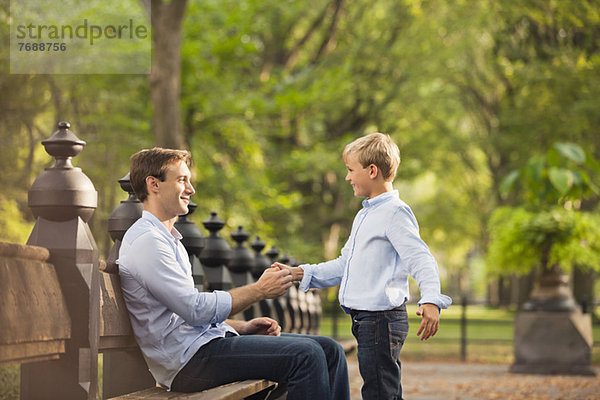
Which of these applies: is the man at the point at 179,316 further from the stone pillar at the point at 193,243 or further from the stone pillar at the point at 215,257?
the stone pillar at the point at 215,257

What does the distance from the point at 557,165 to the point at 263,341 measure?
1113 centimetres

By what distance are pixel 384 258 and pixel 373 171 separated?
18.0 inches

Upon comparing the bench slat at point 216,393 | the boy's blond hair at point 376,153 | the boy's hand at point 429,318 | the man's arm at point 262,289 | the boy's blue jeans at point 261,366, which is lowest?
the bench slat at point 216,393

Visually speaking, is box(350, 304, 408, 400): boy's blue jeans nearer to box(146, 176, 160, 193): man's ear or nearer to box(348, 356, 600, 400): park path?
box(146, 176, 160, 193): man's ear

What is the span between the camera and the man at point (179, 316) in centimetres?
367

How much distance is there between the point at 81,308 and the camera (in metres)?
3.29

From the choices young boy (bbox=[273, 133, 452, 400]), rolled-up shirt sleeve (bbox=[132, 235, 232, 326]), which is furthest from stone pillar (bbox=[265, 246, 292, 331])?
rolled-up shirt sleeve (bbox=[132, 235, 232, 326])

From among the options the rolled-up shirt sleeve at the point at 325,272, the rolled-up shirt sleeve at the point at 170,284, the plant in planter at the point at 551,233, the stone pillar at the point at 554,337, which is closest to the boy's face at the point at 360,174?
the rolled-up shirt sleeve at the point at 325,272

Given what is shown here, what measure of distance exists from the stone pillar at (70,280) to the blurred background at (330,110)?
9.12 metres

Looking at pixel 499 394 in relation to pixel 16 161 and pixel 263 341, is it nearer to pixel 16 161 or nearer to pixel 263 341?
pixel 263 341

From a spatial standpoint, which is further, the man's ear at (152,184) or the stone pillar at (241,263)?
the stone pillar at (241,263)

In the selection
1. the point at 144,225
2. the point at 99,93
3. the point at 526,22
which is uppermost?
the point at 526,22

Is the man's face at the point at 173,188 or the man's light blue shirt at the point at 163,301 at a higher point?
the man's face at the point at 173,188

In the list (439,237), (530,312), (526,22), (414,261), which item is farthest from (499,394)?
(439,237)
